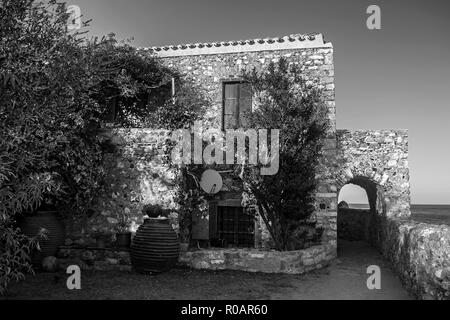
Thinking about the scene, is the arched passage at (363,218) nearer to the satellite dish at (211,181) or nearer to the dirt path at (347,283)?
the dirt path at (347,283)

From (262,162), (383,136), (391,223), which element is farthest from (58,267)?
(383,136)

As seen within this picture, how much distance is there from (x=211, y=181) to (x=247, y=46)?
3906mm

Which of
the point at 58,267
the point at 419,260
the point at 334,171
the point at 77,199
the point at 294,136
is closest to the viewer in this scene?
the point at 419,260

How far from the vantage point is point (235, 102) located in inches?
421

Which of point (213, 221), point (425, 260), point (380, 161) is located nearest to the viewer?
point (425, 260)

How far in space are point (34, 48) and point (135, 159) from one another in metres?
3.48

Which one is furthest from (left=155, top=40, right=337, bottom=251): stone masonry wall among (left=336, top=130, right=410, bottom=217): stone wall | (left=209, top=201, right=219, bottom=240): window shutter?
(left=209, top=201, right=219, bottom=240): window shutter

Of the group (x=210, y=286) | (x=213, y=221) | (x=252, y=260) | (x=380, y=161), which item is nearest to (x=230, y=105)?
(x=213, y=221)

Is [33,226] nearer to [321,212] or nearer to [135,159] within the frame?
[135,159]

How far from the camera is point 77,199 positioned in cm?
845

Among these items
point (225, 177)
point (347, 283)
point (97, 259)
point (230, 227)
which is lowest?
point (347, 283)

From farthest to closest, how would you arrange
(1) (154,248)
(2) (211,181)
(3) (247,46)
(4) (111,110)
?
1. (4) (111,110)
2. (3) (247,46)
3. (2) (211,181)
4. (1) (154,248)

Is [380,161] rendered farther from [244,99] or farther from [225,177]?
[225,177]

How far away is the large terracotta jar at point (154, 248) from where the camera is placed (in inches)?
273
